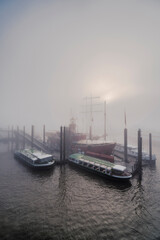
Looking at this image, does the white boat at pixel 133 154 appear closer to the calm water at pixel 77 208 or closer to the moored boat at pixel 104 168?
the calm water at pixel 77 208

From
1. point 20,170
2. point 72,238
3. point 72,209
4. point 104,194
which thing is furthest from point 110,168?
point 20,170

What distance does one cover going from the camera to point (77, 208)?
19734 mm

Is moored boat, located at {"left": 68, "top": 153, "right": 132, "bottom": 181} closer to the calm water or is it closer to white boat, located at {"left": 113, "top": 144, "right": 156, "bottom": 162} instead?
the calm water

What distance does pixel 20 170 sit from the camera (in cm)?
Result: 3600

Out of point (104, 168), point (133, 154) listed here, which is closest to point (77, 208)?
point (104, 168)

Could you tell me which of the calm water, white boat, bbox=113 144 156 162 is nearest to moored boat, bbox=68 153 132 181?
the calm water

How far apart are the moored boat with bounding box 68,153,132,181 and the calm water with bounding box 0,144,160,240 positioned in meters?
1.72

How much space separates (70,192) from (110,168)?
11.3 metres


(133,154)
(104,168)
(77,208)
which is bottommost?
(77,208)

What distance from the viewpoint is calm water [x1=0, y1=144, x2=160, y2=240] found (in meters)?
15.4

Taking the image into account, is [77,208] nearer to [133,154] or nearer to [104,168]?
[104,168]

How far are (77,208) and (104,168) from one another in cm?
1283

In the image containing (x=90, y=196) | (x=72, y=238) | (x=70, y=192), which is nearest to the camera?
(x=72, y=238)

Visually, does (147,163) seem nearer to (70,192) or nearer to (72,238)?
(70,192)
